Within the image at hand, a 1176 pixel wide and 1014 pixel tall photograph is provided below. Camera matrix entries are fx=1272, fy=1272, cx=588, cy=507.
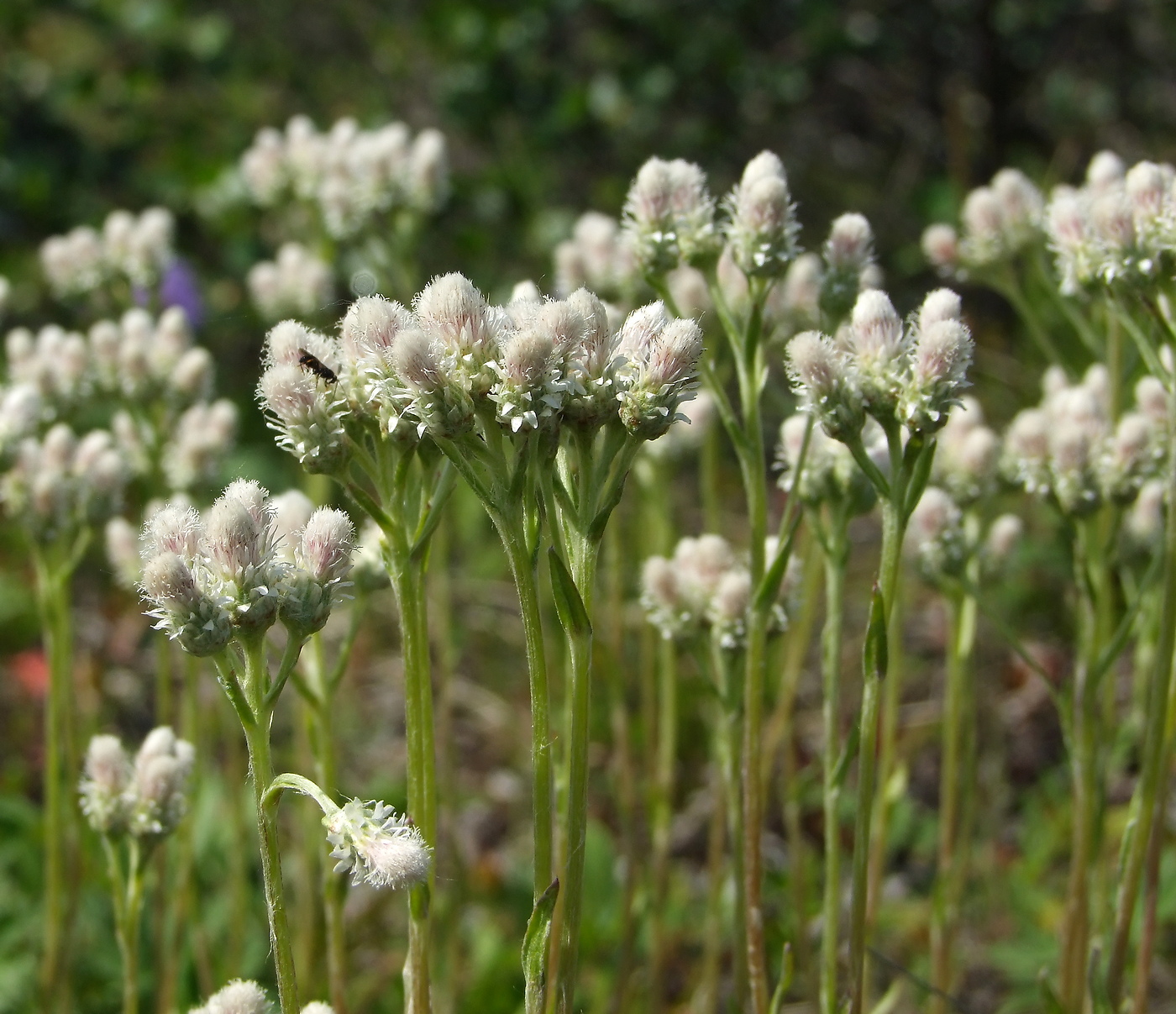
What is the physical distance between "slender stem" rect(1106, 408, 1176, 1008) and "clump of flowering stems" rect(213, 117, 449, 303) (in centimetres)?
161

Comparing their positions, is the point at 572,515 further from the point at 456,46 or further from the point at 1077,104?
the point at 1077,104

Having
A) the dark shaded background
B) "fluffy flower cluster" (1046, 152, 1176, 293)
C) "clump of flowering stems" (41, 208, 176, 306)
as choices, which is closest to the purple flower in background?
the dark shaded background

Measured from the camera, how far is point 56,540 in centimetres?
218

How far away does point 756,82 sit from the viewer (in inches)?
214

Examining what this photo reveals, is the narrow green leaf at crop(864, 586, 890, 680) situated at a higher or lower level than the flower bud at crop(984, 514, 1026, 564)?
lower

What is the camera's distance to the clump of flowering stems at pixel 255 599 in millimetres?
1225

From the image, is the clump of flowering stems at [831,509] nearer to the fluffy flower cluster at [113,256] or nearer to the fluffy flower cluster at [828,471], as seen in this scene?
the fluffy flower cluster at [828,471]

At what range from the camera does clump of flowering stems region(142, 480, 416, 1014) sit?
48.2 inches

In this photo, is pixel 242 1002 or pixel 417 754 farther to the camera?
pixel 417 754

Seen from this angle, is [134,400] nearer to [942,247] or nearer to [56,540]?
[56,540]

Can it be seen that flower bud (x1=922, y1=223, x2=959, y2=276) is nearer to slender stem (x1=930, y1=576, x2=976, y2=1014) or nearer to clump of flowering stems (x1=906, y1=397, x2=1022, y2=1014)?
clump of flowering stems (x1=906, y1=397, x2=1022, y2=1014)

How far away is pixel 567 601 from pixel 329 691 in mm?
594

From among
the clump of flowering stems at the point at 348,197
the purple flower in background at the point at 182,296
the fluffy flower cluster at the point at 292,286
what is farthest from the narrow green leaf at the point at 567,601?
the purple flower in background at the point at 182,296

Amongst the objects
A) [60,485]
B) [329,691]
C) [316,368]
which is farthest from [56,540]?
[316,368]
